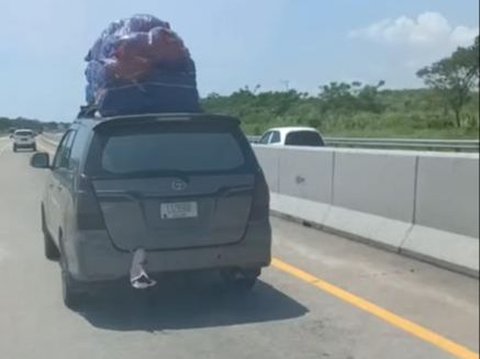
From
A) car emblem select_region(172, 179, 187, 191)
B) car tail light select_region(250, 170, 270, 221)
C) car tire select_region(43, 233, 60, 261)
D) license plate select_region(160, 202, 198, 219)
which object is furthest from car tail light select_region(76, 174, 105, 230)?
car tire select_region(43, 233, 60, 261)

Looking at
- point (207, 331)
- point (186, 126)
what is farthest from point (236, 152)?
point (207, 331)

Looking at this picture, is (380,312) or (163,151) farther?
(163,151)

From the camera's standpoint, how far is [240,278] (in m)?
7.37

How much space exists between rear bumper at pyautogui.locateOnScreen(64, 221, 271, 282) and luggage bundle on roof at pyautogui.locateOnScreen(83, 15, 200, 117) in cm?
183

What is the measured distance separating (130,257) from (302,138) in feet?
54.8

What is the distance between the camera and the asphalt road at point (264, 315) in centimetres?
535

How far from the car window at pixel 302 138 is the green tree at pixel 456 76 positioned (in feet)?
66.8

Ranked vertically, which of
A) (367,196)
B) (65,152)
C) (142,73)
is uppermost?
(142,73)

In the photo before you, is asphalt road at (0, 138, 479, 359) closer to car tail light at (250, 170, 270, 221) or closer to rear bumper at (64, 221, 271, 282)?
rear bumper at (64, 221, 271, 282)

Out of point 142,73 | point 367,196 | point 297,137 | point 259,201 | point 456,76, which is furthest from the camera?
point 297,137

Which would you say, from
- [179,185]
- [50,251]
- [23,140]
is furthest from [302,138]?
[23,140]

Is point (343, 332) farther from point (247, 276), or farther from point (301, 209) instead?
point (301, 209)

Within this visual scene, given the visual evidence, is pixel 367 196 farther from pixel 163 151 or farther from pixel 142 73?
pixel 163 151

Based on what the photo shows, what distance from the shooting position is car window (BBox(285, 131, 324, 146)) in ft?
73.4
